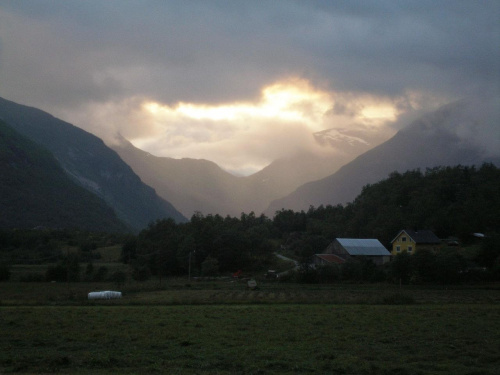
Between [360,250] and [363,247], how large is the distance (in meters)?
1.79

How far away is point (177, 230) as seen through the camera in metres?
102

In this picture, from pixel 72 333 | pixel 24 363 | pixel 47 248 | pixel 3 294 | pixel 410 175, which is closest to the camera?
pixel 24 363

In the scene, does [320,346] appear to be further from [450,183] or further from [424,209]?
[450,183]

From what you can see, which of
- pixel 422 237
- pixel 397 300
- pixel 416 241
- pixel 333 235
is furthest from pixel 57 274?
pixel 333 235

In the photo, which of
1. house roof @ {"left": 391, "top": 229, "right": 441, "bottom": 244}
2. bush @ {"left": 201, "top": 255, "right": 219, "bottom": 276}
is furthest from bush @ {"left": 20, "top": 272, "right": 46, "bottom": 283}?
house roof @ {"left": 391, "top": 229, "right": 441, "bottom": 244}

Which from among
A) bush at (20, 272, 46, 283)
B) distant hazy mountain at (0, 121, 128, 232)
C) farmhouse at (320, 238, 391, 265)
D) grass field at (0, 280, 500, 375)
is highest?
distant hazy mountain at (0, 121, 128, 232)

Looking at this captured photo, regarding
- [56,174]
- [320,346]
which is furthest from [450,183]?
[56,174]

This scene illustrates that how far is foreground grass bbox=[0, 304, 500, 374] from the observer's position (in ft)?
47.9

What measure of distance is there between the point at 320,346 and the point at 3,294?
38.7 metres

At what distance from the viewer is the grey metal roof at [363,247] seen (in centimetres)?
8238

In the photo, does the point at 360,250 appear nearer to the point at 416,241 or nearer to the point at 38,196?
the point at 416,241

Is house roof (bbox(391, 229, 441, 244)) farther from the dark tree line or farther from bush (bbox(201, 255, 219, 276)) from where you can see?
bush (bbox(201, 255, 219, 276))

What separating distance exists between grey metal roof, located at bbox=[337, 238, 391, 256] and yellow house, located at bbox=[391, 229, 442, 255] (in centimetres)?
336

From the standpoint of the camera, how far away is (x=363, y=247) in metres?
84.4
